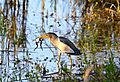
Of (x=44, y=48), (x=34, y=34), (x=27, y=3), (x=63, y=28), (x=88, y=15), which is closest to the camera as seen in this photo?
(x=44, y=48)

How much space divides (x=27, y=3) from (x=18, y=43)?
321cm

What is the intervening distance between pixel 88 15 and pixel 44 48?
259cm

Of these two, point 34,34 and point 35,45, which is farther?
point 34,34

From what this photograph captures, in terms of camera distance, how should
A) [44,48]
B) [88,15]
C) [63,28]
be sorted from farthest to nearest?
[88,15] → [63,28] → [44,48]

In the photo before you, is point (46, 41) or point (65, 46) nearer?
point (65, 46)

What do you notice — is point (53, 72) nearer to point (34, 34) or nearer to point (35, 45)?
point (35, 45)

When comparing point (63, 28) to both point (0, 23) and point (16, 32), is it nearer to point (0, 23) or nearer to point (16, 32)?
point (16, 32)

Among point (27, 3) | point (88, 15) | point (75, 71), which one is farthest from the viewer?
point (27, 3)

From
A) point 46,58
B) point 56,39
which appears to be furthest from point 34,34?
point 56,39

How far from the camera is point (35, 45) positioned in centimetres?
774

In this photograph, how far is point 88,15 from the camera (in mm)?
10008

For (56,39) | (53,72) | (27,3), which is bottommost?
(53,72)

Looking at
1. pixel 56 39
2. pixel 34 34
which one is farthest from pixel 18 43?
pixel 56 39

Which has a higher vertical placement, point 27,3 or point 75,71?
point 27,3
